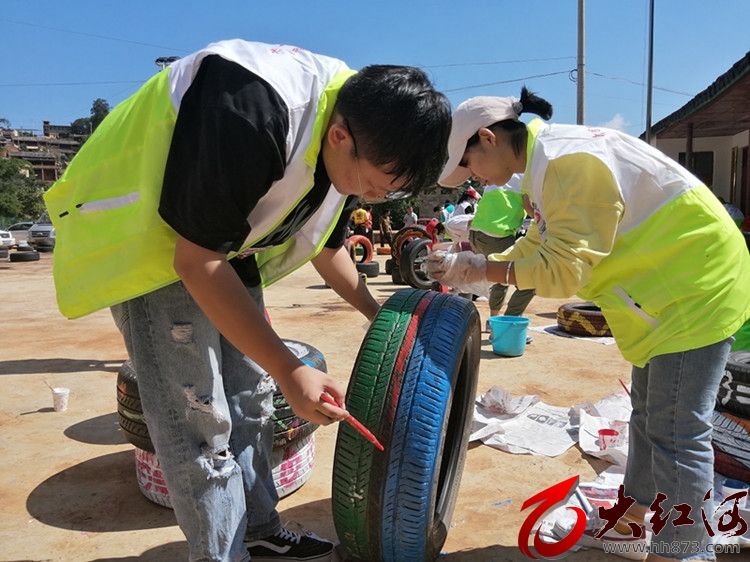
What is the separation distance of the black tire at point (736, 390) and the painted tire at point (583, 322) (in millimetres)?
2959

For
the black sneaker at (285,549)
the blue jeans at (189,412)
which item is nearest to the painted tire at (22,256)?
the black sneaker at (285,549)

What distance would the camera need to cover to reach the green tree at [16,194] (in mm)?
53875

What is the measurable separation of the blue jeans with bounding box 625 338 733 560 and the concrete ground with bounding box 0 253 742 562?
1.32 feet

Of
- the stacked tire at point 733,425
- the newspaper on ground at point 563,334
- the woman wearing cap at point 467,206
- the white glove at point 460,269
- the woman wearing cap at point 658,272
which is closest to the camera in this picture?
the woman wearing cap at point 658,272

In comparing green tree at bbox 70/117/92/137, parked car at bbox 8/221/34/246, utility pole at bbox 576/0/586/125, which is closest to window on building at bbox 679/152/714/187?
utility pole at bbox 576/0/586/125

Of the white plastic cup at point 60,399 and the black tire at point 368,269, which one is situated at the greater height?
the white plastic cup at point 60,399

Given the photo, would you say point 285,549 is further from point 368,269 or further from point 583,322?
point 368,269

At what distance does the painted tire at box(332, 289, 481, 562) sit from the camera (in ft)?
5.83

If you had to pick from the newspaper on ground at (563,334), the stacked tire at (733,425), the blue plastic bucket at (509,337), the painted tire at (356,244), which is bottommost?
the painted tire at (356,244)

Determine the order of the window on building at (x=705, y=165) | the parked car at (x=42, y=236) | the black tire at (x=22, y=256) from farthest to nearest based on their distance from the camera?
1. the parked car at (x=42, y=236)
2. the black tire at (x=22, y=256)
3. the window on building at (x=705, y=165)

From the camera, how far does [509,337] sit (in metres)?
5.12

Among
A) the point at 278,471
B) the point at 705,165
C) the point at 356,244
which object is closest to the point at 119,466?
the point at 278,471

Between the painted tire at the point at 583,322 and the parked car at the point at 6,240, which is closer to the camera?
the painted tire at the point at 583,322

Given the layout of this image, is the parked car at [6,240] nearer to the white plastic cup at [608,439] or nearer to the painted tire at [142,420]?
the painted tire at [142,420]
